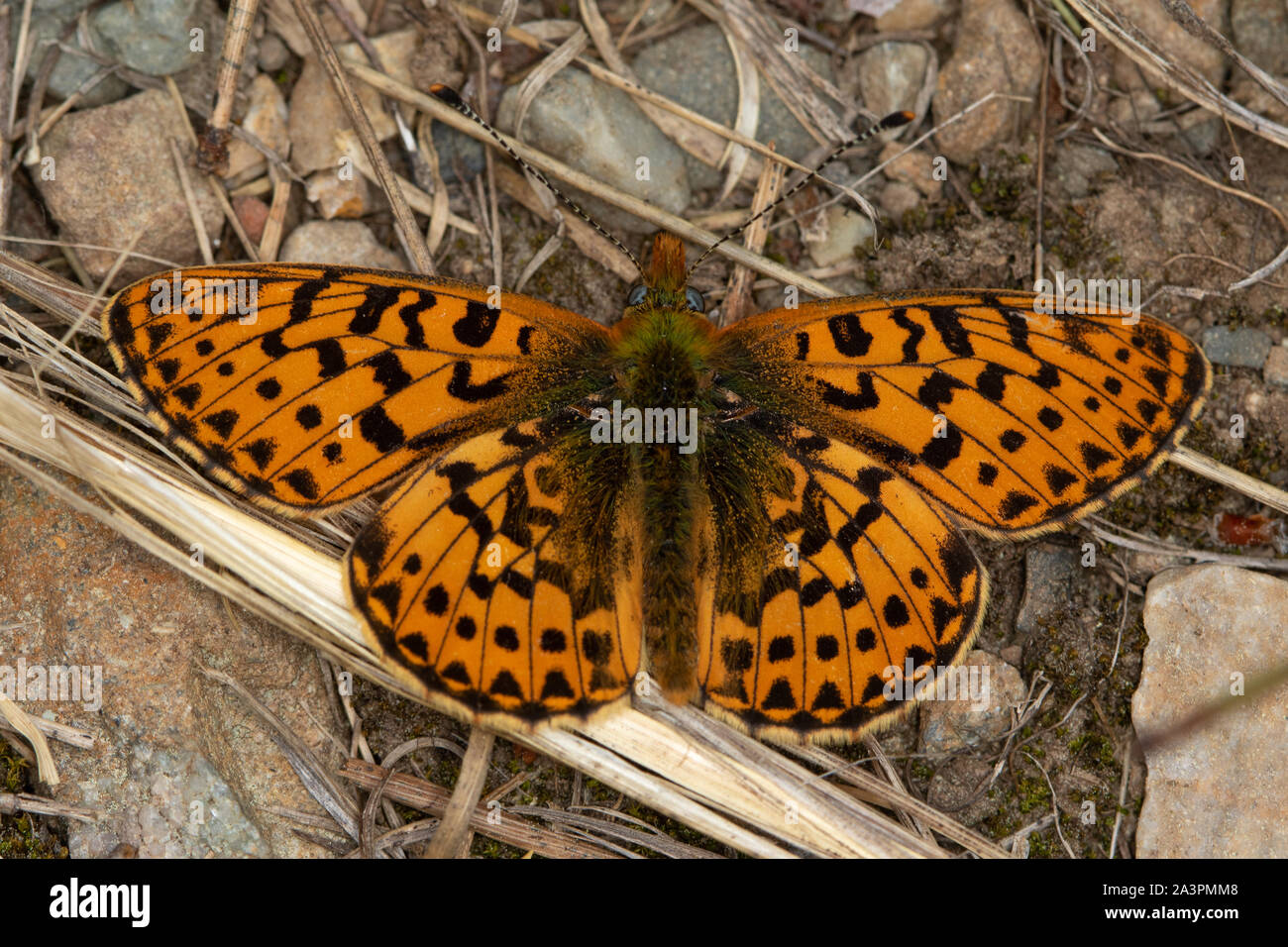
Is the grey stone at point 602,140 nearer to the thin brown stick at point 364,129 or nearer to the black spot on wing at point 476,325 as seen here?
the thin brown stick at point 364,129

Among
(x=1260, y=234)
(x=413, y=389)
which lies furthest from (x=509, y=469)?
(x=1260, y=234)

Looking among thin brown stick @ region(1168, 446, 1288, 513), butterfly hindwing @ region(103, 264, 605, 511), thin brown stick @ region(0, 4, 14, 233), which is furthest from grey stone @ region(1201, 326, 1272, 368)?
thin brown stick @ region(0, 4, 14, 233)

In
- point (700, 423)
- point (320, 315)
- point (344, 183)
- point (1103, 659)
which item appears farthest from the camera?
point (344, 183)

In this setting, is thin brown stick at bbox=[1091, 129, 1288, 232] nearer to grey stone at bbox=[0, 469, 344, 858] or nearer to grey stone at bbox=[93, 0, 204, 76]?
grey stone at bbox=[93, 0, 204, 76]

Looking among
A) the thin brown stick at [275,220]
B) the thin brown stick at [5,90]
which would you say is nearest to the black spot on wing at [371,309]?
the thin brown stick at [275,220]

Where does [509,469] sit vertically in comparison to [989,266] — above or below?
below

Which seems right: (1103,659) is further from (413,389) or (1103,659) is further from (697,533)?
(413,389)
